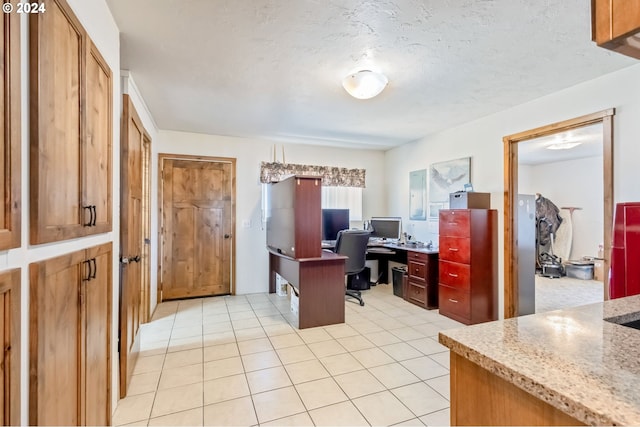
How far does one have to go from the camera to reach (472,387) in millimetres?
853

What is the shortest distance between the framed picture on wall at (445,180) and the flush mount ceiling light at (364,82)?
200 cm

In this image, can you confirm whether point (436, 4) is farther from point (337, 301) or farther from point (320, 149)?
point (320, 149)

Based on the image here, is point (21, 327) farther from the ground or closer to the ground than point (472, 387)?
farther from the ground

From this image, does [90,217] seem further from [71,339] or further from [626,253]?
[626,253]

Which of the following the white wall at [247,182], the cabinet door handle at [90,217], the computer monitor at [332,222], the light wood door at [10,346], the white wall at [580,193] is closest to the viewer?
the light wood door at [10,346]

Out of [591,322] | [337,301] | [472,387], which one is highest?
[591,322]

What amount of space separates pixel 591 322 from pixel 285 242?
2.99 metres

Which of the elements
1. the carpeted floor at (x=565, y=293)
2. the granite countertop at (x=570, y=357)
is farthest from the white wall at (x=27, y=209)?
the carpeted floor at (x=565, y=293)

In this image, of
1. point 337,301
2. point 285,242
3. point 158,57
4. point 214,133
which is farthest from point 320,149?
point 158,57

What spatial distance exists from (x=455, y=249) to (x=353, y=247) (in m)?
1.25

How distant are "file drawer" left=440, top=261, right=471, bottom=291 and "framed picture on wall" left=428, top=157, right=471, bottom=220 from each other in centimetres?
97

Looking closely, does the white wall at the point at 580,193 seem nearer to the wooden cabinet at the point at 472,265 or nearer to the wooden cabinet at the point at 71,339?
the wooden cabinet at the point at 472,265

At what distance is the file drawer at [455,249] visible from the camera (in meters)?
3.40

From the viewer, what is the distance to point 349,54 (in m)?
2.26
